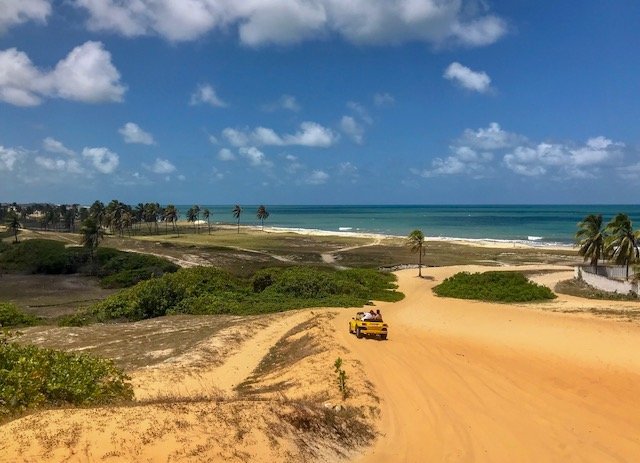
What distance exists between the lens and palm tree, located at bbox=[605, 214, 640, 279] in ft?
148

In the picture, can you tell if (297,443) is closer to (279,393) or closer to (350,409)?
(350,409)

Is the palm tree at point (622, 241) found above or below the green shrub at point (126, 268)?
above

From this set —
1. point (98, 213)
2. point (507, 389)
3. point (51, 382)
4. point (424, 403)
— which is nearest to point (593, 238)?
point (507, 389)

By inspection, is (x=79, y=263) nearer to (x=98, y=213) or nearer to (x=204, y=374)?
(x=204, y=374)

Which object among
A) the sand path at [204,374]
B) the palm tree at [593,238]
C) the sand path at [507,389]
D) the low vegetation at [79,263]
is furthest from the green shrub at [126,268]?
the palm tree at [593,238]

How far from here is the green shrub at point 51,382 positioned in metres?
9.60

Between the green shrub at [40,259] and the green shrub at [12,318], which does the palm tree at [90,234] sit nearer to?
the green shrub at [40,259]

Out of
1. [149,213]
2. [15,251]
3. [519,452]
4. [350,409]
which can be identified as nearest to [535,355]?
[519,452]

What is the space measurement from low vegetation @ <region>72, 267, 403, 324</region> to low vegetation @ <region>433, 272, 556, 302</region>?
589 centimetres

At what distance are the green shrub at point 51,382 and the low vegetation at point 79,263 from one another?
53040 millimetres

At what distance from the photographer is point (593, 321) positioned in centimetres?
2914

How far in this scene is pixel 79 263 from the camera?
3000 inches

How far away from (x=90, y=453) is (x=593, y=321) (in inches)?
1176

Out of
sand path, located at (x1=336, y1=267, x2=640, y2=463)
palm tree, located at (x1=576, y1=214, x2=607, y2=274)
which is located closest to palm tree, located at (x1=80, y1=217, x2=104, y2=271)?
sand path, located at (x1=336, y1=267, x2=640, y2=463)
